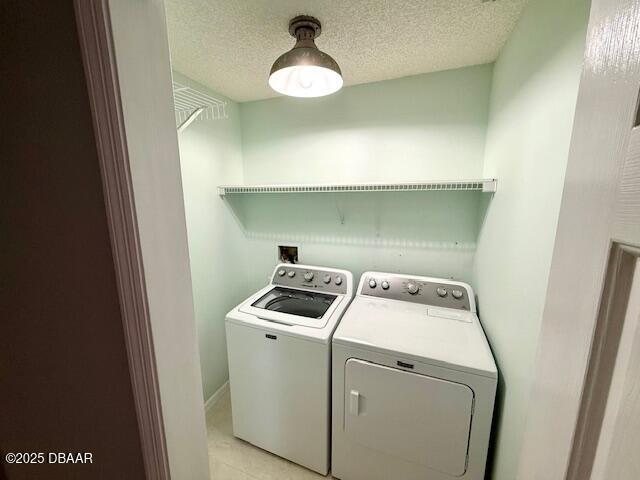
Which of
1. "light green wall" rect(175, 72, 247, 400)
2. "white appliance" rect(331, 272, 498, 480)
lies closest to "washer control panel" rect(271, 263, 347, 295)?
"white appliance" rect(331, 272, 498, 480)

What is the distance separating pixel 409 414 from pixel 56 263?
5.03ft

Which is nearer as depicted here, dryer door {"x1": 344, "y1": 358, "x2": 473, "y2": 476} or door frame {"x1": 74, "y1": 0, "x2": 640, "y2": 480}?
door frame {"x1": 74, "y1": 0, "x2": 640, "y2": 480}

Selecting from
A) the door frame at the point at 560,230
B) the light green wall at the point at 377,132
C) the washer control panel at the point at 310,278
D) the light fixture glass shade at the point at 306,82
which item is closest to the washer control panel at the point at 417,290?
the washer control panel at the point at 310,278

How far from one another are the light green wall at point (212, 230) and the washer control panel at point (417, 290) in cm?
125

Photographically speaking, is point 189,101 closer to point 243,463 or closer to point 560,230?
point 560,230

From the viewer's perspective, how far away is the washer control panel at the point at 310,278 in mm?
1983

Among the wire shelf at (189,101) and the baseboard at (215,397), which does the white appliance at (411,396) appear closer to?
the baseboard at (215,397)

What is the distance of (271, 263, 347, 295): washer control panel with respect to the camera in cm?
198

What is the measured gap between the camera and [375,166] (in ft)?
6.53

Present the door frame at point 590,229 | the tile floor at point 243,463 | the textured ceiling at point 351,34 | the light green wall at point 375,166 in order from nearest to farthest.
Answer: the door frame at point 590,229 < the textured ceiling at point 351,34 < the tile floor at point 243,463 < the light green wall at point 375,166

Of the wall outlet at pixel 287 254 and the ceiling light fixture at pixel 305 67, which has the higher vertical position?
the ceiling light fixture at pixel 305 67

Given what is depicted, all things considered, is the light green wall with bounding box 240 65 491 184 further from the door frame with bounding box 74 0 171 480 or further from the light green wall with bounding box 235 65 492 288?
the door frame with bounding box 74 0 171 480

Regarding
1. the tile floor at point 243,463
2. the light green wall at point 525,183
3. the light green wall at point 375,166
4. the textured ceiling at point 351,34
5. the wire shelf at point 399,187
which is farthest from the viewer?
the light green wall at point 375,166

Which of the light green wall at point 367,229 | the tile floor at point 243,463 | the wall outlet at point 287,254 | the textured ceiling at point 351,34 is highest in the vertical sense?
the textured ceiling at point 351,34
